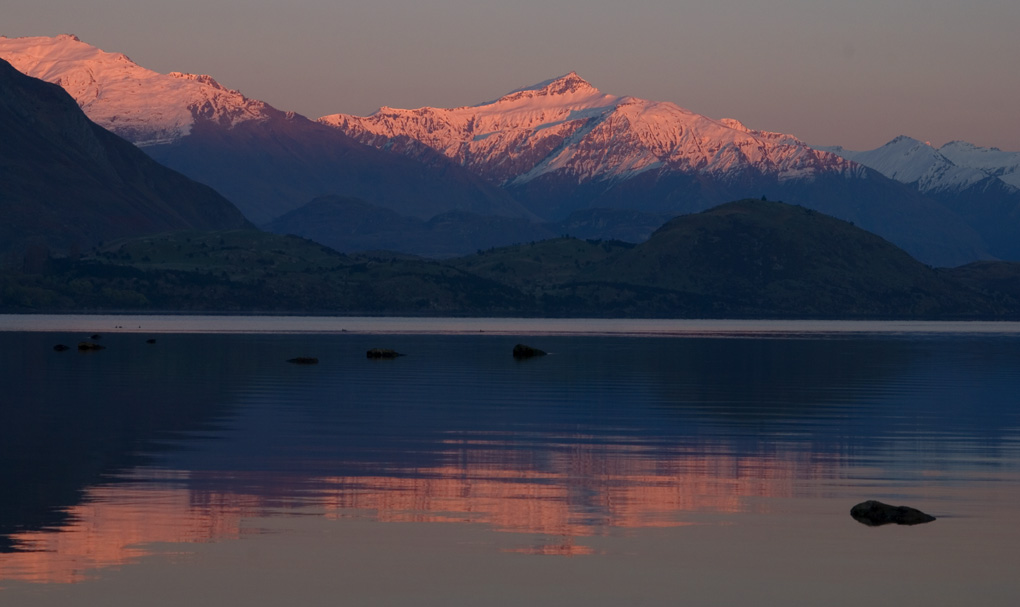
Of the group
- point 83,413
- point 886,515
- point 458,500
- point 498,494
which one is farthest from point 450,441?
point 886,515

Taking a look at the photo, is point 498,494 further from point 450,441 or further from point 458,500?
point 450,441

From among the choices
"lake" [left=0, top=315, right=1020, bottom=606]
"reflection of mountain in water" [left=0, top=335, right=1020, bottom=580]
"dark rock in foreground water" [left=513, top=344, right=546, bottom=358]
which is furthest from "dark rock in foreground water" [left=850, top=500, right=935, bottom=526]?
"dark rock in foreground water" [left=513, top=344, right=546, bottom=358]

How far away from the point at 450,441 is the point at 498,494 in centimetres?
1582

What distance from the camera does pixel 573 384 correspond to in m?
102

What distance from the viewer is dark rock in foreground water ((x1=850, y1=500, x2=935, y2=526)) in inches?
1598

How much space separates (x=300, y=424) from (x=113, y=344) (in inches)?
4130

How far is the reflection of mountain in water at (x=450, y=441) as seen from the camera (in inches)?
1623

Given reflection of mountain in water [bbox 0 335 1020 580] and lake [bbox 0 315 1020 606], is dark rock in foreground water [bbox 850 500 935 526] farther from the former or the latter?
reflection of mountain in water [bbox 0 335 1020 580]

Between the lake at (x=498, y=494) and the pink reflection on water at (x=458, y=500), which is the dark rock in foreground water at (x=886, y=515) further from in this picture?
the pink reflection on water at (x=458, y=500)

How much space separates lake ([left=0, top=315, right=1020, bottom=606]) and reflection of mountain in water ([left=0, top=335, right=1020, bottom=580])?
0.63 ft

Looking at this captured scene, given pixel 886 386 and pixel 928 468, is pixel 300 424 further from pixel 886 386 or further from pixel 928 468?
pixel 886 386

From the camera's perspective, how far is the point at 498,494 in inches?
1784

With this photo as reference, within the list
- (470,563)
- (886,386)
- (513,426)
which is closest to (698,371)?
(886,386)

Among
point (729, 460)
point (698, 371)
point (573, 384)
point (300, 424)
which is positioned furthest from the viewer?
point (698, 371)
